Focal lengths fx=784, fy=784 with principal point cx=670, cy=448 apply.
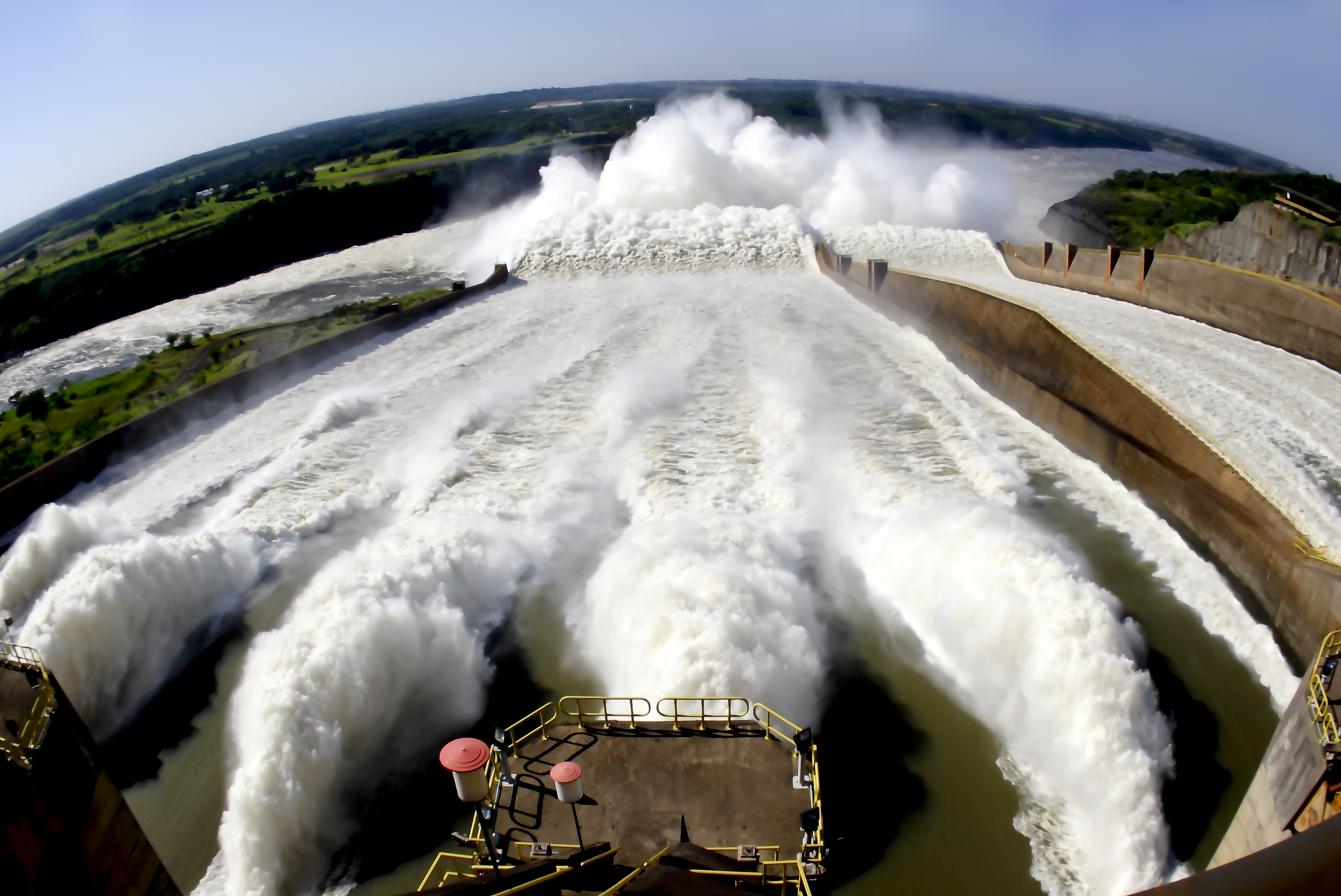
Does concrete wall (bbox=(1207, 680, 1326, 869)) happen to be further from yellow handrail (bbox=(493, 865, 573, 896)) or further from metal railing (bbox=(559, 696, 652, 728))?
yellow handrail (bbox=(493, 865, 573, 896))

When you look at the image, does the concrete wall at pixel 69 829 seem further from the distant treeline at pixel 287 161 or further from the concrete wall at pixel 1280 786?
the distant treeline at pixel 287 161

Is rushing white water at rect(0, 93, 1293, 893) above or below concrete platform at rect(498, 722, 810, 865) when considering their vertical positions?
below

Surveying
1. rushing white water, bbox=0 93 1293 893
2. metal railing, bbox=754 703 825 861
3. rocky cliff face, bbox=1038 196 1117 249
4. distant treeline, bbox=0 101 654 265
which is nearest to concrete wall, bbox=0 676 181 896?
rushing white water, bbox=0 93 1293 893

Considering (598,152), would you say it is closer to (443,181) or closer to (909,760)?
(443,181)

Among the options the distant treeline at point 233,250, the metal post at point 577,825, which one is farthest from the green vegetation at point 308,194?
the metal post at point 577,825

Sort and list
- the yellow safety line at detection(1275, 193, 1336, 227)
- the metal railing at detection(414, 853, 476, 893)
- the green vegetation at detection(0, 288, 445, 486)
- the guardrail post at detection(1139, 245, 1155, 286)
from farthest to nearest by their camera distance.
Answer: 1. the yellow safety line at detection(1275, 193, 1336, 227)
2. the guardrail post at detection(1139, 245, 1155, 286)
3. the green vegetation at detection(0, 288, 445, 486)
4. the metal railing at detection(414, 853, 476, 893)
